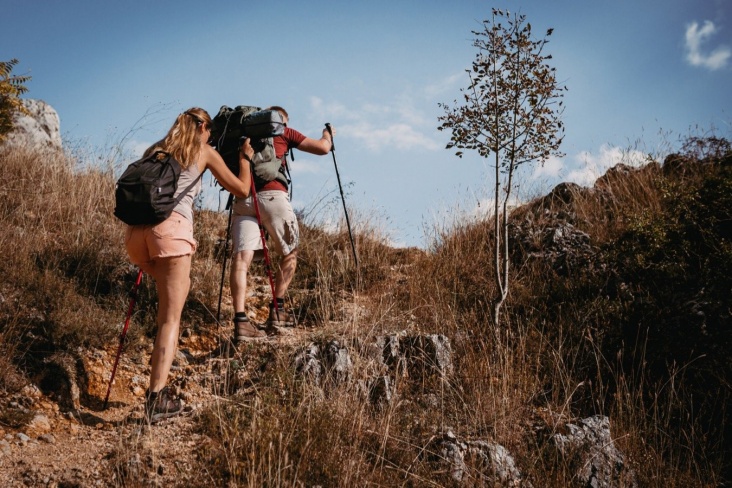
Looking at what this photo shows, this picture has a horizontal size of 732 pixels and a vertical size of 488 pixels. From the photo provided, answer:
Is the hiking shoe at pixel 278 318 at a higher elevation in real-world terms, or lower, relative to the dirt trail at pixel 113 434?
higher

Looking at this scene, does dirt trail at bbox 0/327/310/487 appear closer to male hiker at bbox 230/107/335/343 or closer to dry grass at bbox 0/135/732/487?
dry grass at bbox 0/135/732/487

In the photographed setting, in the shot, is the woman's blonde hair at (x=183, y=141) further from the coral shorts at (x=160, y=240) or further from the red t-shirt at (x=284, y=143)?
the red t-shirt at (x=284, y=143)

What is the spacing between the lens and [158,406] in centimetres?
388

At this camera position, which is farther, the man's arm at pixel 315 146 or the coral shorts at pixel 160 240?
the man's arm at pixel 315 146

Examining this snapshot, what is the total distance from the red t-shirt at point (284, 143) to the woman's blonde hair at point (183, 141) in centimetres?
141

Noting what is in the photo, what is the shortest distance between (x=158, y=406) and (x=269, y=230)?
6.92ft

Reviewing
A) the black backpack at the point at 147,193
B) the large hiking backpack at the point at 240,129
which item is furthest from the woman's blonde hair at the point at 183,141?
the large hiking backpack at the point at 240,129

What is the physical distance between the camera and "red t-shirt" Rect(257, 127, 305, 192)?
5438 millimetres

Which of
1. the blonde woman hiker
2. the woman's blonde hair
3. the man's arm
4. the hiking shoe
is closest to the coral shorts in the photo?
the blonde woman hiker

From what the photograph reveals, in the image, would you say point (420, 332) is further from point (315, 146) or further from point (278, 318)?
point (315, 146)

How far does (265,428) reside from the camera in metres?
3.61

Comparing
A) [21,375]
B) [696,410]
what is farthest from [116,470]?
[696,410]

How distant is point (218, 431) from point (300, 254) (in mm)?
4311

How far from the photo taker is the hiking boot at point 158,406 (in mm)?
3859
